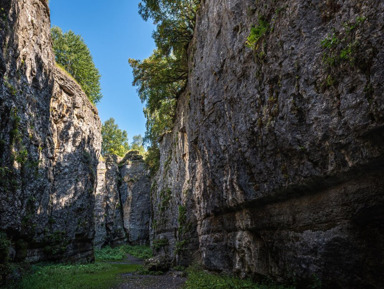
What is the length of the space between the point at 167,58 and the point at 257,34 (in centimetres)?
1308

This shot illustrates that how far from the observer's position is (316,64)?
22.4 ft

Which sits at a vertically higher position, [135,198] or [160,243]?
[135,198]

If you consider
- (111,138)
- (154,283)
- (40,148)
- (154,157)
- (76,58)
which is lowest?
(154,283)

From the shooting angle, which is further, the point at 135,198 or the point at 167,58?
the point at 135,198

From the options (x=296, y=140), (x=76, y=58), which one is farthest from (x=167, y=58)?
(x=76, y=58)

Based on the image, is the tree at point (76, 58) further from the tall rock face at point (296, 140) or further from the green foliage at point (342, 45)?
the green foliage at point (342, 45)

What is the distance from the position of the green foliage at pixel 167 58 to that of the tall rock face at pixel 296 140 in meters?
5.12

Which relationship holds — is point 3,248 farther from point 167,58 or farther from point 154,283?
point 167,58

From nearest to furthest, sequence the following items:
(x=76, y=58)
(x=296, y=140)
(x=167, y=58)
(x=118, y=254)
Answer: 1. (x=296, y=140)
2. (x=167, y=58)
3. (x=118, y=254)
4. (x=76, y=58)

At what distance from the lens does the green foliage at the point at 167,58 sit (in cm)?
1800

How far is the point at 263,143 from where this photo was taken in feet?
30.1

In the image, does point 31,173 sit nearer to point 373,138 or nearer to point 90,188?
point 90,188

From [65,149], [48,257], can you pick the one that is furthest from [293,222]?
[65,149]

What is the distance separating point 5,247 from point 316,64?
13.8 m
